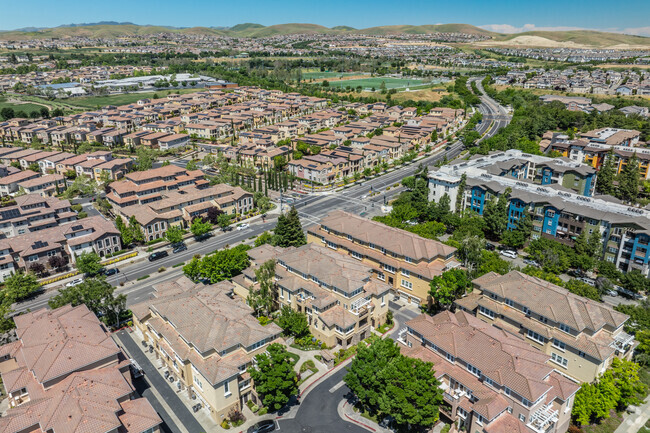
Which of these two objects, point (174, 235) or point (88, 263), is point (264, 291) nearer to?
point (174, 235)

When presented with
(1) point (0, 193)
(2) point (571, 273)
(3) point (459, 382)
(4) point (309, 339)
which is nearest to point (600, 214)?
(2) point (571, 273)

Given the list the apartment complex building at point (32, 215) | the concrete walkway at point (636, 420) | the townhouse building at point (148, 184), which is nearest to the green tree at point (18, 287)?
the apartment complex building at point (32, 215)

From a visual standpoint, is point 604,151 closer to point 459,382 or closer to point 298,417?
point 459,382

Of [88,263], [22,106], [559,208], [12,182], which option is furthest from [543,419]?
[22,106]

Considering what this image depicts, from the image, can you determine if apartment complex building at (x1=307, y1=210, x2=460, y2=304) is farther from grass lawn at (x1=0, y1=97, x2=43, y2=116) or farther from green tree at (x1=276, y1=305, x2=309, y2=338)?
grass lawn at (x1=0, y1=97, x2=43, y2=116)

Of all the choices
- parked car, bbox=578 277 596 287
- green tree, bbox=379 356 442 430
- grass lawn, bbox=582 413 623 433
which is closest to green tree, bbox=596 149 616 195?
parked car, bbox=578 277 596 287
